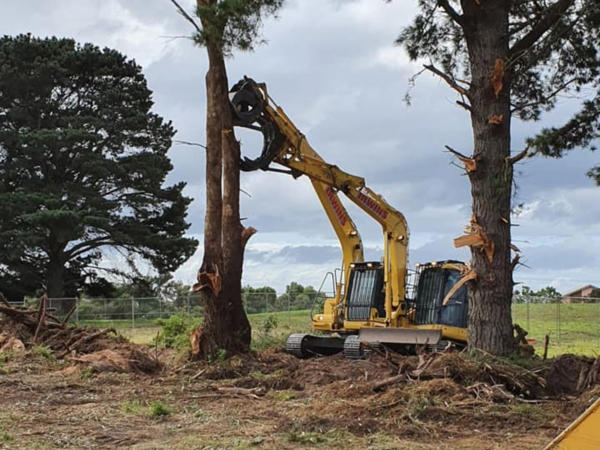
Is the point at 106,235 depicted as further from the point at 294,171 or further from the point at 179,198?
the point at 294,171

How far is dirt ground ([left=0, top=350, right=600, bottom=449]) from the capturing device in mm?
7738

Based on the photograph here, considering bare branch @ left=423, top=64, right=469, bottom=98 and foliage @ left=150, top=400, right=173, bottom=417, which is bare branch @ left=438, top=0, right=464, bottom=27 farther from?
foliage @ left=150, top=400, right=173, bottom=417

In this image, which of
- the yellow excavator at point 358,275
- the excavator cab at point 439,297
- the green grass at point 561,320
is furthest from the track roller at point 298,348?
the green grass at point 561,320

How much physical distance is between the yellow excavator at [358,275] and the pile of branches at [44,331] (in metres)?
3.93

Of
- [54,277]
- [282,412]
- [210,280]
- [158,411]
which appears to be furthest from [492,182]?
[54,277]

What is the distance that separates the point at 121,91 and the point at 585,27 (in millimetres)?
25422

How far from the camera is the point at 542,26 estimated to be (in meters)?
11.7

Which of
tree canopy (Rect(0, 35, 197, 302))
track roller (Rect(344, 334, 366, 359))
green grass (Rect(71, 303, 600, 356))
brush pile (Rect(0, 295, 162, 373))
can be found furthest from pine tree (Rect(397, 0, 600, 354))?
tree canopy (Rect(0, 35, 197, 302))

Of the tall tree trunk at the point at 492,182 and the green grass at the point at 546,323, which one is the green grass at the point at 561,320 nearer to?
the green grass at the point at 546,323

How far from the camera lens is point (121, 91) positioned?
34594 millimetres

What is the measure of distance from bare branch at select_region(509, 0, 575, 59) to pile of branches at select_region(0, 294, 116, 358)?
9.22 m

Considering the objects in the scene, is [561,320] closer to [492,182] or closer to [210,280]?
[210,280]

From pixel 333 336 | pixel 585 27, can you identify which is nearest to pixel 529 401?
pixel 585 27

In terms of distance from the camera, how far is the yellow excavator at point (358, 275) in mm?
14711
